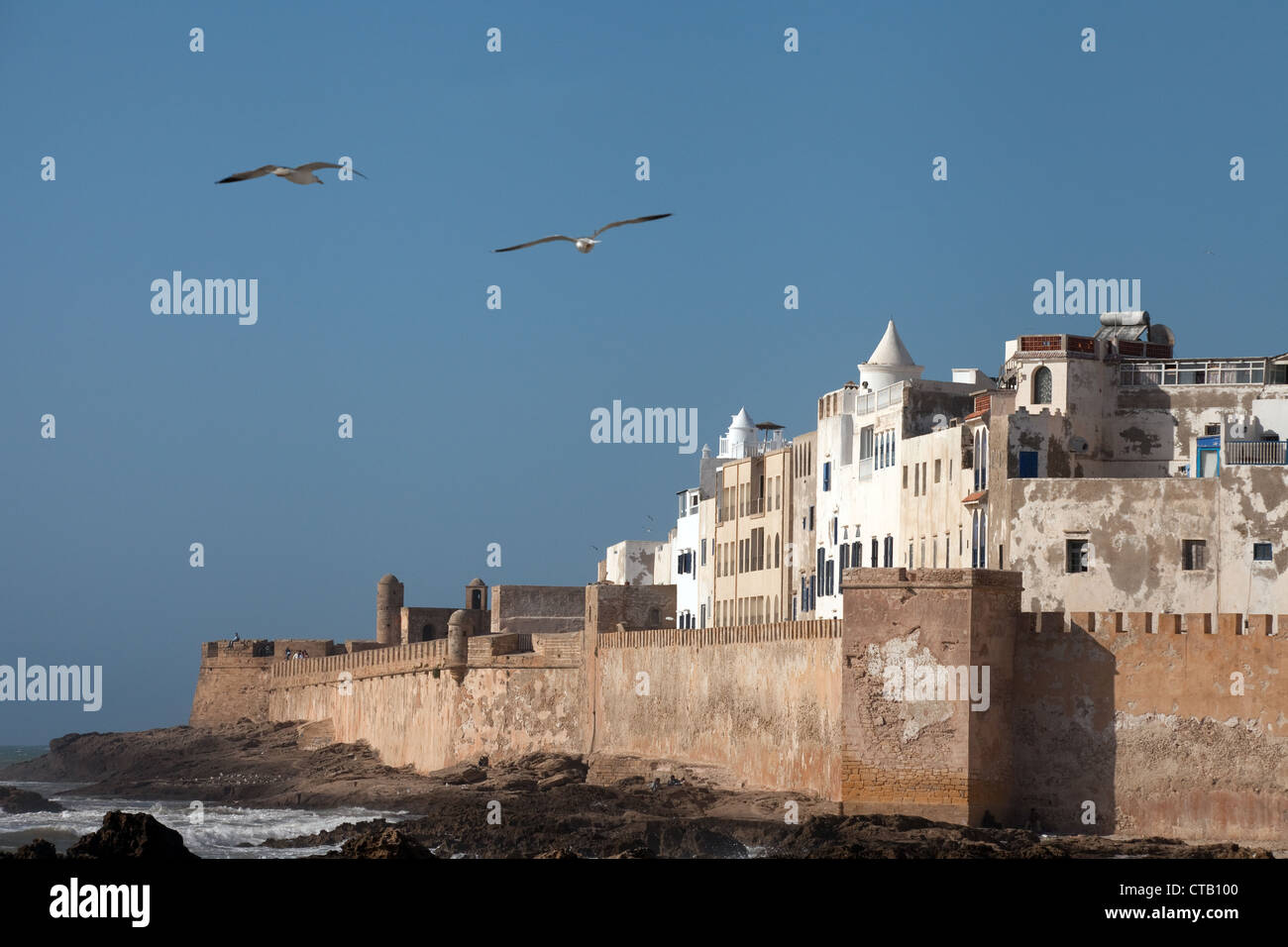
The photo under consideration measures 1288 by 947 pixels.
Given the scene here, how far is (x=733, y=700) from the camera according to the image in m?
44.6

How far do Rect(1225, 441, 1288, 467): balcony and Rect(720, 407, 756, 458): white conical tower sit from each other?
24.7 meters

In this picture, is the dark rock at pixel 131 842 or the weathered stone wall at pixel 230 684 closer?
the dark rock at pixel 131 842

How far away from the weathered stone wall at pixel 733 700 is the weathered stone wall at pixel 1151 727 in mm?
3649

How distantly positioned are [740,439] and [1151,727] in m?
35.2

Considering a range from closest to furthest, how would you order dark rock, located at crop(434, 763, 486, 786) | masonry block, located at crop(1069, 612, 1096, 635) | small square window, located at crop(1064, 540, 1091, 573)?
masonry block, located at crop(1069, 612, 1096, 635), small square window, located at crop(1064, 540, 1091, 573), dark rock, located at crop(434, 763, 486, 786)

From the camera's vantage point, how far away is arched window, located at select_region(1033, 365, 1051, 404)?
1914 inches

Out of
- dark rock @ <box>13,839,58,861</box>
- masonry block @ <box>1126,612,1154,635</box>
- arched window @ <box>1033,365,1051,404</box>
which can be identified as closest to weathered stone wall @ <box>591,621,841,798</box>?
masonry block @ <box>1126,612,1154,635</box>

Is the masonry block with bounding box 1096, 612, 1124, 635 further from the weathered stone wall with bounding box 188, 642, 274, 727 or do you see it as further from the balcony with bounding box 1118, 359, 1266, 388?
the weathered stone wall with bounding box 188, 642, 274, 727

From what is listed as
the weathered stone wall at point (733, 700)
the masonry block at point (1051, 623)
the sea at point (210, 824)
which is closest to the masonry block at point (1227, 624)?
the masonry block at point (1051, 623)

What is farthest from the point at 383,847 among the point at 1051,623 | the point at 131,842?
the point at 1051,623

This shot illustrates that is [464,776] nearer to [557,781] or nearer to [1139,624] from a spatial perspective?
[557,781]

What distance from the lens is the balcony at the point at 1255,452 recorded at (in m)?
45.5

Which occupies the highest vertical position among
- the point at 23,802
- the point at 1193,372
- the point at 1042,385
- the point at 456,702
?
the point at 1193,372

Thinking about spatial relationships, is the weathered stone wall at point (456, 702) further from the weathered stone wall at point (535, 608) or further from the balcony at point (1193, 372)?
the balcony at point (1193, 372)
